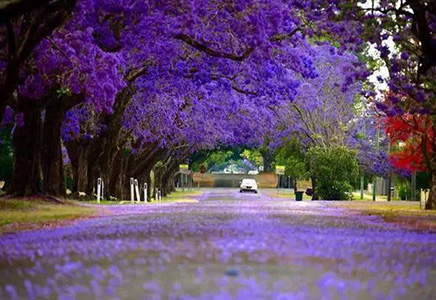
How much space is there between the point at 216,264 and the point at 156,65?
76.3ft

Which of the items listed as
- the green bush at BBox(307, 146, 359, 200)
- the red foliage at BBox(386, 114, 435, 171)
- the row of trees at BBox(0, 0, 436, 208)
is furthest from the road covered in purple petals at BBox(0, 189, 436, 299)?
the green bush at BBox(307, 146, 359, 200)

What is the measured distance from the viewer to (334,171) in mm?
57656

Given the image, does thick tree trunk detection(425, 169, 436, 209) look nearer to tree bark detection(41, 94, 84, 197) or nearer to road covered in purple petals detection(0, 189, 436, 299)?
tree bark detection(41, 94, 84, 197)

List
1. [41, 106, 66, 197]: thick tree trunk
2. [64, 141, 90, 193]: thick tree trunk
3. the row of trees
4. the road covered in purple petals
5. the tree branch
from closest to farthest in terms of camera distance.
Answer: the road covered in purple petals → the row of trees → the tree branch → [41, 106, 66, 197]: thick tree trunk → [64, 141, 90, 193]: thick tree trunk

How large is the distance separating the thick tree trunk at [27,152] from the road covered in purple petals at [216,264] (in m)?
14.6

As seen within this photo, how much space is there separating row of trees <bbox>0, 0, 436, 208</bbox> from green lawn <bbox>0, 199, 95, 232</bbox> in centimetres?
270

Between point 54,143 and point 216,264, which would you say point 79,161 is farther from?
point 216,264

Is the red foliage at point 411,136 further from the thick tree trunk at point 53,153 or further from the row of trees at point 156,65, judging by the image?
the thick tree trunk at point 53,153

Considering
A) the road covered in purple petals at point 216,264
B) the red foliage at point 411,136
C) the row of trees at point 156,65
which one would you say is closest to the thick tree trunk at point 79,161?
the row of trees at point 156,65

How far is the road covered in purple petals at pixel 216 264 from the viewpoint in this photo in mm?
8898

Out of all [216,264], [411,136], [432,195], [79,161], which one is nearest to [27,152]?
→ [79,161]

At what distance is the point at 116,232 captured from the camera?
728 inches

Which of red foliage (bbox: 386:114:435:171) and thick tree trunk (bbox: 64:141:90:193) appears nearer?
red foliage (bbox: 386:114:435:171)

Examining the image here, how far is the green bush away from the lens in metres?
57.2
